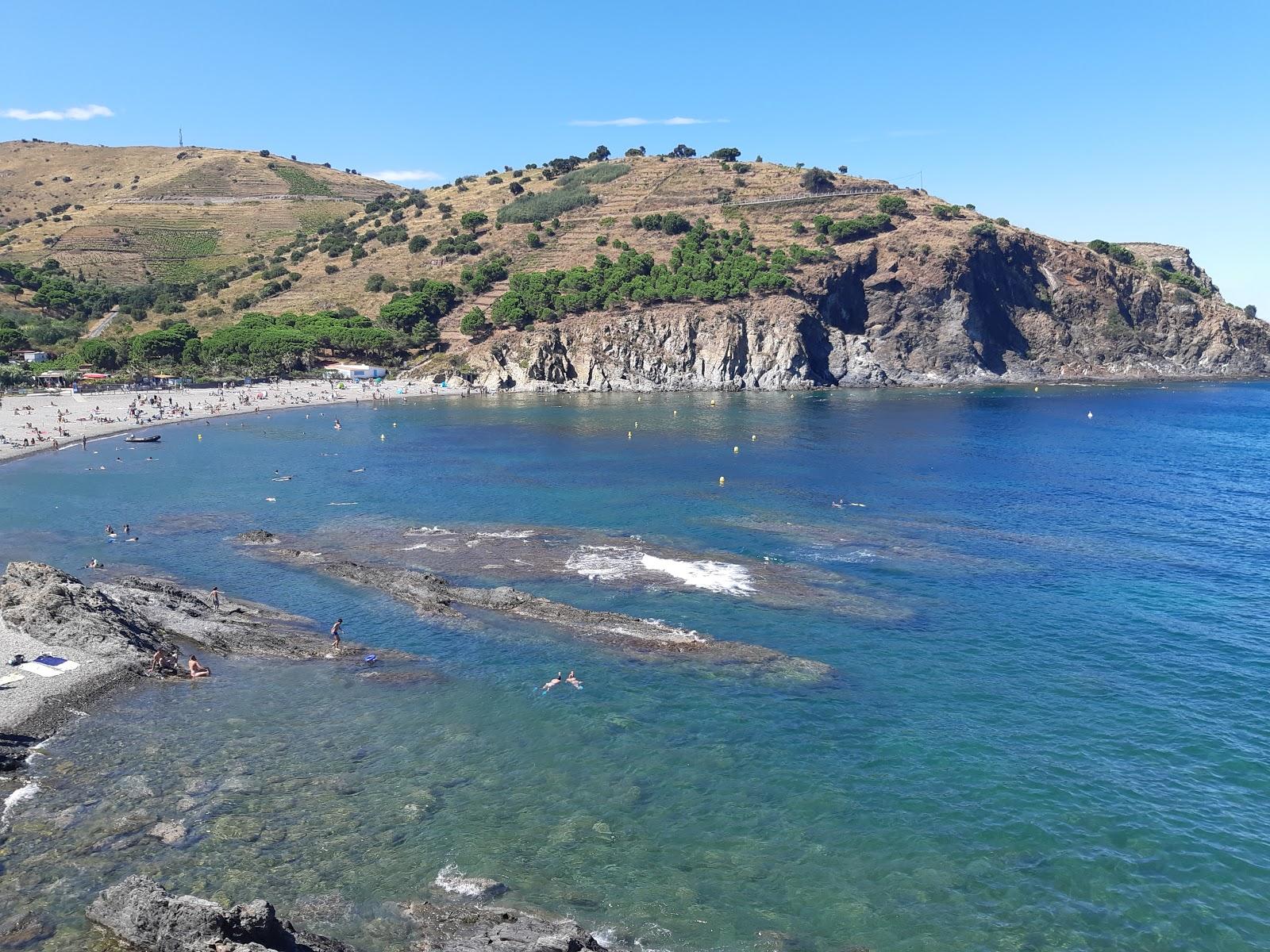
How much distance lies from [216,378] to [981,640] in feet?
452

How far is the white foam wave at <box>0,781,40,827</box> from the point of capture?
2322cm

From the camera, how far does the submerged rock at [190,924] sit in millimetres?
17453

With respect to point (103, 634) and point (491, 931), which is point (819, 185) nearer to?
point (103, 634)

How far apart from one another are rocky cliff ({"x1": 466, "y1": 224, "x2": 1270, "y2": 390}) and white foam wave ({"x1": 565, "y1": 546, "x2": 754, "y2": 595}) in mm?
105431

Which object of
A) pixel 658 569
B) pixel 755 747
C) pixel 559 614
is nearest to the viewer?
pixel 755 747

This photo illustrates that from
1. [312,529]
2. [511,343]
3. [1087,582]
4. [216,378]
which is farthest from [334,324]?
[1087,582]

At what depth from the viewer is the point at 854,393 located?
14912 centimetres

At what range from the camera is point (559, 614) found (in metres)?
39.9

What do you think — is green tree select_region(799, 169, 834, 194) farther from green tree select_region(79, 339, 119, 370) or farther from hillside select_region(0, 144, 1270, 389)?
green tree select_region(79, 339, 119, 370)

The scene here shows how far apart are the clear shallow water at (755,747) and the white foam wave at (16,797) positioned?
363mm

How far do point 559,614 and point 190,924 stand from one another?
908 inches

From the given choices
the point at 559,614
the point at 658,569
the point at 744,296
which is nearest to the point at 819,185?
the point at 744,296

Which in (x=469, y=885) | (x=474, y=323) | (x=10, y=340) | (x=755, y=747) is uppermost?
(x=474, y=323)

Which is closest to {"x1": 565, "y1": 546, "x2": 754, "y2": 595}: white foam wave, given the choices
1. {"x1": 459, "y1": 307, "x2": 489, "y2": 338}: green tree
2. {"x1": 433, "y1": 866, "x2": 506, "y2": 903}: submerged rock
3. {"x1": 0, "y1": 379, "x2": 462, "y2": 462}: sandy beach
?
{"x1": 433, "y1": 866, "x2": 506, "y2": 903}: submerged rock
